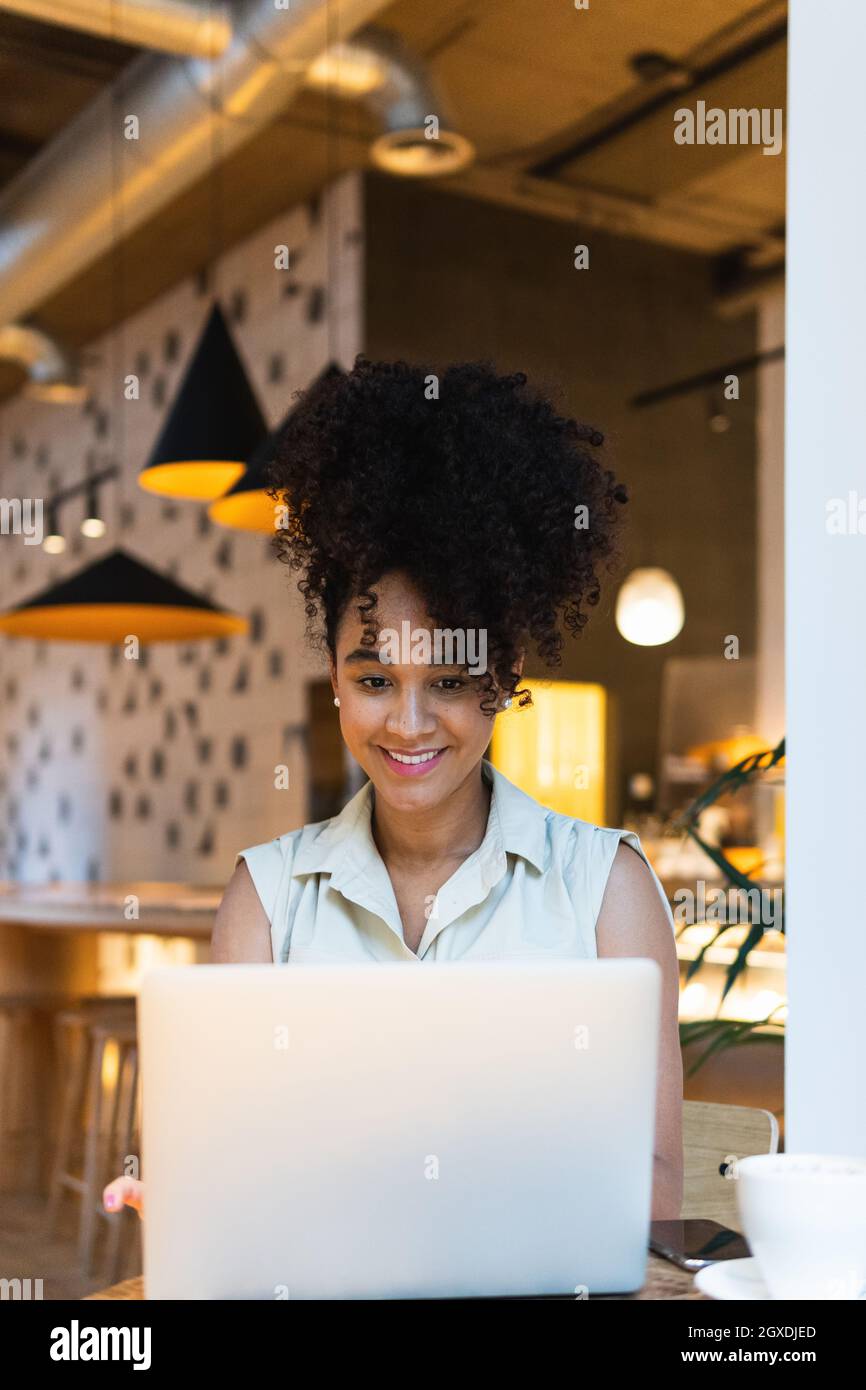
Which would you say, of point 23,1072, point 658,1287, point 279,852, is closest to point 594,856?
point 279,852

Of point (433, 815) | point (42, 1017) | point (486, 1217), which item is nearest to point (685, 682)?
point (42, 1017)

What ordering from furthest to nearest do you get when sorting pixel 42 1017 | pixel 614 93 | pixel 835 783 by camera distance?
pixel 614 93 < pixel 42 1017 < pixel 835 783

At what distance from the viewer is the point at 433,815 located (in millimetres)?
1729

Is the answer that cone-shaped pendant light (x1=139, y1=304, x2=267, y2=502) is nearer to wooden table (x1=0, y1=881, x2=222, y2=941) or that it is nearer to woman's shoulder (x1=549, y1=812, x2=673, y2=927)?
wooden table (x1=0, y1=881, x2=222, y2=941)

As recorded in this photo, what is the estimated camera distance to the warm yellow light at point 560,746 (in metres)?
6.57

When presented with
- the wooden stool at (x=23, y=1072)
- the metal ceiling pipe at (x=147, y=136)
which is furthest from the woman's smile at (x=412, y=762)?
the wooden stool at (x=23, y=1072)

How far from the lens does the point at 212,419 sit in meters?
3.80

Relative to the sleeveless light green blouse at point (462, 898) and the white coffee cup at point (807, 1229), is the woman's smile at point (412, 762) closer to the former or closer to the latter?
the sleeveless light green blouse at point (462, 898)

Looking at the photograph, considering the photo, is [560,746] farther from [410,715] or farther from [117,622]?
[410,715]

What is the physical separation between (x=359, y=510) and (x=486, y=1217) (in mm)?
923

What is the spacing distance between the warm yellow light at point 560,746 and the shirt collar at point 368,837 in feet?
15.5

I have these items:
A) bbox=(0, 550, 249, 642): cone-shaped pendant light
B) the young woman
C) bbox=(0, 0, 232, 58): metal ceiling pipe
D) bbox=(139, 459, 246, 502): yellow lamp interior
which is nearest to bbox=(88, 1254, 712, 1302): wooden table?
the young woman

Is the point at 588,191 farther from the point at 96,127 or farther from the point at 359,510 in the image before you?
the point at 359,510

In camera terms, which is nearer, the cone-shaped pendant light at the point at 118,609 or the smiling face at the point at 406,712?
the smiling face at the point at 406,712
